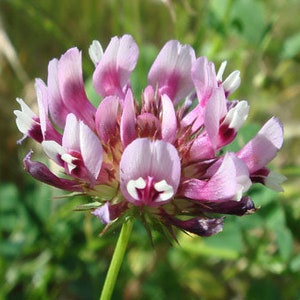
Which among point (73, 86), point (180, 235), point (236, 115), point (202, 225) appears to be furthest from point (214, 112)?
point (180, 235)

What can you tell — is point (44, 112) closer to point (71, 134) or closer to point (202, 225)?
point (71, 134)

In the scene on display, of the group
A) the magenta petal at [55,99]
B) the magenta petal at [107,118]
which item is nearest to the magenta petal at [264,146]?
the magenta petal at [107,118]

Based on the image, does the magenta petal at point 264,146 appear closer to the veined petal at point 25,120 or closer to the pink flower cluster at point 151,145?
the pink flower cluster at point 151,145

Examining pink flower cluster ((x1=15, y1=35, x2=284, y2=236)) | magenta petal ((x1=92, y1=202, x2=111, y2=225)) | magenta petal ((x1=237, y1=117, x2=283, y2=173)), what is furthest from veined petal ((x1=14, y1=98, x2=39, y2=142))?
magenta petal ((x1=237, y1=117, x2=283, y2=173))

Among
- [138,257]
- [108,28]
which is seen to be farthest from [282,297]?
[108,28]

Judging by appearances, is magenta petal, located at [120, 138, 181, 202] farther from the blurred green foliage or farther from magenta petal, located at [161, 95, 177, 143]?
the blurred green foliage

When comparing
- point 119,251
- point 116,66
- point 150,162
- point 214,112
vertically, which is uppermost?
point 116,66

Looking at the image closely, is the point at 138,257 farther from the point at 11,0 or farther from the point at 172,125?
the point at 172,125
